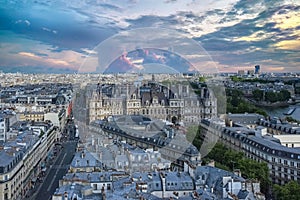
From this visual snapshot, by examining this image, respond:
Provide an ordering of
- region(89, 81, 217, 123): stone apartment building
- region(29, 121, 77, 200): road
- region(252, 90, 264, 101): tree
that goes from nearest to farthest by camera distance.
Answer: region(29, 121, 77, 200): road
region(89, 81, 217, 123): stone apartment building
region(252, 90, 264, 101): tree

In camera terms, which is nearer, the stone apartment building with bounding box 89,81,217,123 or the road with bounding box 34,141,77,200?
the road with bounding box 34,141,77,200

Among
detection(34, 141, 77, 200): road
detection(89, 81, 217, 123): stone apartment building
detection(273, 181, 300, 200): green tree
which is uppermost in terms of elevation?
detection(89, 81, 217, 123): stone apartment building

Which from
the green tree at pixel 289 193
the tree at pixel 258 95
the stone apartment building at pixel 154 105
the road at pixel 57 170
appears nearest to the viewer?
the green tree at pixel 289 193

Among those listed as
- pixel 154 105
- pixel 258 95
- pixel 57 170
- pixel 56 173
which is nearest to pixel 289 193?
pixel 56 173

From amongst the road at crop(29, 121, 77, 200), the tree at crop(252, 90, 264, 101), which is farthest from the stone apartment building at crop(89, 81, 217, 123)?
the tree at crop(252, 90, 264, 101)

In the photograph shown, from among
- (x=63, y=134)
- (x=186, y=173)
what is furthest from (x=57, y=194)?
(x=63, y=134)

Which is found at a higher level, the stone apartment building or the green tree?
the stone apartment building

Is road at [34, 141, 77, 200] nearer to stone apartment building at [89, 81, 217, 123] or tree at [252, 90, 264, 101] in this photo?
stone apartment building at [89, 81, 217, 123]

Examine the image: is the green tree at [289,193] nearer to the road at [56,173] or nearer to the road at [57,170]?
the road at [57,170]

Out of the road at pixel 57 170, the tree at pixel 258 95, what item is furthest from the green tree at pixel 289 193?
the tree at pixel 258 95
